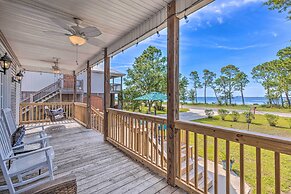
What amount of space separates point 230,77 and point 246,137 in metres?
0.66

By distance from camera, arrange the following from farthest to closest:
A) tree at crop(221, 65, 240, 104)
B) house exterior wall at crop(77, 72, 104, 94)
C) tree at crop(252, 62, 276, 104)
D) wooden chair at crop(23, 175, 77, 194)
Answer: house exterior wall at crop(77, 72, 104, 94), tree at crop(221, 65, 240, 104), tree at crop(252, 62, 276, 104), wooden chair at crop(23, 175, 77, 194)

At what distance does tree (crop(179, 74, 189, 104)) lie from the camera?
2183 millimetres

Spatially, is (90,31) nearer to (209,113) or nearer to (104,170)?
(209,113)

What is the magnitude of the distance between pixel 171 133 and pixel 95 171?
1.47 metres

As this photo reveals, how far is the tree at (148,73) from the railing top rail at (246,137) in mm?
3239

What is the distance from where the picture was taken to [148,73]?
6.35m

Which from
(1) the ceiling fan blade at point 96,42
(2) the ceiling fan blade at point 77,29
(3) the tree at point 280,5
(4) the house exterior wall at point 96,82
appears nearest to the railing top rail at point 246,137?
(3) the tree at point 280,5

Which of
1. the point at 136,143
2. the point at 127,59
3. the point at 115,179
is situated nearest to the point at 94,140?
the point at 136,143

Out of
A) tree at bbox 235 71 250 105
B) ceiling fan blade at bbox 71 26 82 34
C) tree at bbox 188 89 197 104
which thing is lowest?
tree at bbox 188 89 197 104

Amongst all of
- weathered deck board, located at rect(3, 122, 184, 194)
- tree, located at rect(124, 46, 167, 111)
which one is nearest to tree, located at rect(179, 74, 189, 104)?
weathered deck board, located at rect(3, 122, 184, 194)

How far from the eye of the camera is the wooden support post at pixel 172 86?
84.7 inches

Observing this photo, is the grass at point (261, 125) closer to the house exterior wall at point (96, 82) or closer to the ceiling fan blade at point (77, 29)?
the ceiling fan blade at point (77, 29)

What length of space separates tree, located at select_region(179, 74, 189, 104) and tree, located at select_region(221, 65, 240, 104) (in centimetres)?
57

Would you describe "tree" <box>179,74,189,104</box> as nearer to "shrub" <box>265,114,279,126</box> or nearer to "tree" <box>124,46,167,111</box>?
"shrub" <box>265,114,279,126</box>
